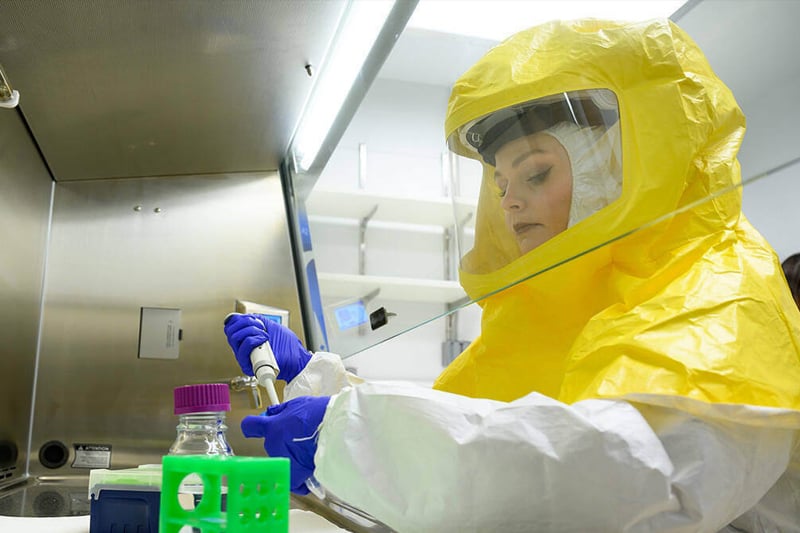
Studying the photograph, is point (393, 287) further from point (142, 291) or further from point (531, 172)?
point (142, 291)

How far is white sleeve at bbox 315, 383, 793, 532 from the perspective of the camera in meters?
0.66

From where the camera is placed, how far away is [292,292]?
1.93m

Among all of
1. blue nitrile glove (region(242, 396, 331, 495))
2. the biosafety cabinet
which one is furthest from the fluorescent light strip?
blue nitrile glove (region(242, 396, 331, 495))

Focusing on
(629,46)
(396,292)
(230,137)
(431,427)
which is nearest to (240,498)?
(431,427)

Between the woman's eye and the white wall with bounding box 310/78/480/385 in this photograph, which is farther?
the white wall with bounding box 310/78/480/385

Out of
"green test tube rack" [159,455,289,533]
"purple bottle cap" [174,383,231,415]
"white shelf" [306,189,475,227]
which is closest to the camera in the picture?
"green test tube rack" [159,455,289,533]

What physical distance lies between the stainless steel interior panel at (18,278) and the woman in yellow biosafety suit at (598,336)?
0.92 metres

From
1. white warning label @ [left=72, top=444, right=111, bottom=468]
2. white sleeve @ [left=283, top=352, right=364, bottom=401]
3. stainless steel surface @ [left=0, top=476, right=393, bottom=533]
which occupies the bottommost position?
stainless steel surface @ [left=0, top=476, right=393, bottom=533]

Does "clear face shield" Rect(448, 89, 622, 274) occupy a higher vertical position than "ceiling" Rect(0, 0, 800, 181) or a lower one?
lower

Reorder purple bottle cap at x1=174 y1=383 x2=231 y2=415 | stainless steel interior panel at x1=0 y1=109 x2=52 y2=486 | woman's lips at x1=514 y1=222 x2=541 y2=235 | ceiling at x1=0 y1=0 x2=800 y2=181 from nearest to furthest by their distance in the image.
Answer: purple bottle cap at x1=174 y1=383 x2=231 y2=415 → woman's lips at x1=514 y1=222 x2=541 y2=235 → ceiling at x1=0 y1=0 x2=800 y2=181 → stainless steel interior panel at x1=0 y1=109 x2=52 y2=486

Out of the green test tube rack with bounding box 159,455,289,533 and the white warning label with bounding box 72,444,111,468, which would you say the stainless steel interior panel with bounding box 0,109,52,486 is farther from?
the green test tube rack with bounding box 159,455,289,533

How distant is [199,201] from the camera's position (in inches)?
76.1

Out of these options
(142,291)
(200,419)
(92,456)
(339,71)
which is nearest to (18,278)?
(142,291)

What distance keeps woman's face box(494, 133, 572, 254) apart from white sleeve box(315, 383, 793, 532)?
364mm
